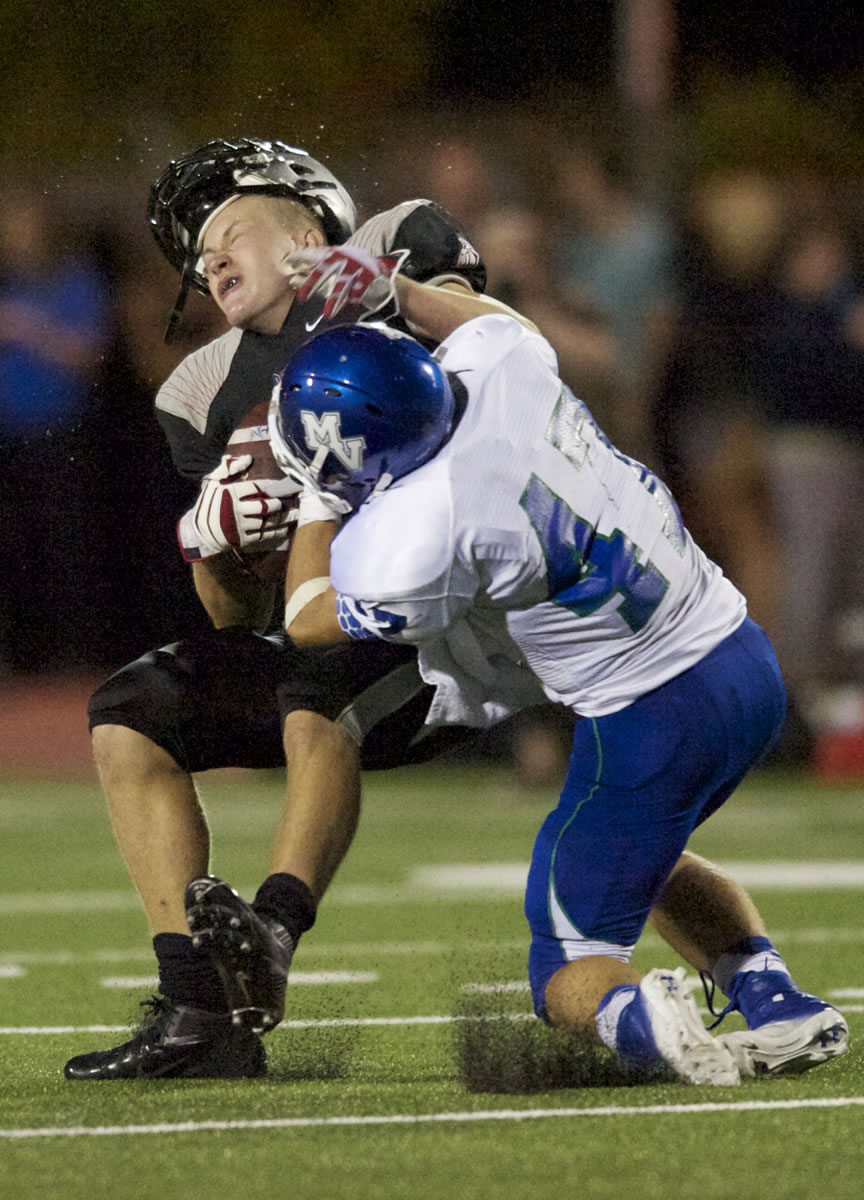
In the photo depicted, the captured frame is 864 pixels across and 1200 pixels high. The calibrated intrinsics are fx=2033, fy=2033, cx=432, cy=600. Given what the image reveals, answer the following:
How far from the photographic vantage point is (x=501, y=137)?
9391 millimetres

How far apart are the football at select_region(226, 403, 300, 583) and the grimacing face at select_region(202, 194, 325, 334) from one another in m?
0.19

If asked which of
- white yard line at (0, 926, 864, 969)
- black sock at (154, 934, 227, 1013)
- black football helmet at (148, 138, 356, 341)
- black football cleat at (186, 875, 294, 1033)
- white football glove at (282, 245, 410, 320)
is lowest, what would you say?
white yard line at (0, 926, 864, 969)

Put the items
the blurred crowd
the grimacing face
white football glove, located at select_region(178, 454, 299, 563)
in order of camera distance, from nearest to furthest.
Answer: white football glove, located at select_region(178, 454, 299, 563)
the grimacing face
the blurred crowd

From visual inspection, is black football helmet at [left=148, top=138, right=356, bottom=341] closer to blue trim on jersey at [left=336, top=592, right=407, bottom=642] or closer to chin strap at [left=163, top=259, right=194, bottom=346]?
chin strap at [left=163, top=259, right=194, bottom=346]

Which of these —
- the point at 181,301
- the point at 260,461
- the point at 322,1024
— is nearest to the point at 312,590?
the point at 260,461

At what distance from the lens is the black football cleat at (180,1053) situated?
346 centimetres

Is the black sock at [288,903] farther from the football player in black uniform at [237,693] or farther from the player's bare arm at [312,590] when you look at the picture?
the player's bare arm at [312,590]

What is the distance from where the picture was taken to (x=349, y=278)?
3.38m

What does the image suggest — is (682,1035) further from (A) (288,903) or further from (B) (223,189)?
(B) (223,189)

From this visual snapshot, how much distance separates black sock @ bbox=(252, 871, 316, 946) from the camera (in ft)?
11.2

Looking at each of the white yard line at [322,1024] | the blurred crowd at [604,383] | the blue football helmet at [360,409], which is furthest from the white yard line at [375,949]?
the blurred crowd at [604,383]

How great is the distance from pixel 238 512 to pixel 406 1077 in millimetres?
1051

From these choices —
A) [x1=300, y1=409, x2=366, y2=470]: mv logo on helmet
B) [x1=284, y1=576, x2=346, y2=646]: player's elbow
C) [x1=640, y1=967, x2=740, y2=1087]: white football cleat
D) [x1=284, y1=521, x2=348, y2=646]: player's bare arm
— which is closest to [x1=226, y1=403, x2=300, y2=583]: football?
[x1=284, y1=521, x2=348, y2=646]: player's bare arm

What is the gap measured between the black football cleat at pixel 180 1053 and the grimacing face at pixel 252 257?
4.32ft
